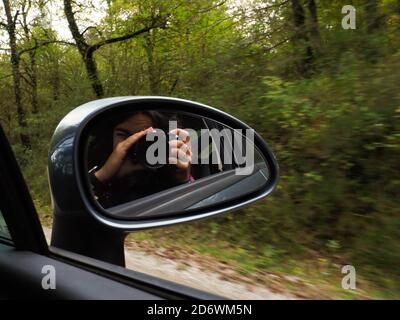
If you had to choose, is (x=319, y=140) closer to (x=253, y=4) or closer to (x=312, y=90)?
(x=312, y=90)

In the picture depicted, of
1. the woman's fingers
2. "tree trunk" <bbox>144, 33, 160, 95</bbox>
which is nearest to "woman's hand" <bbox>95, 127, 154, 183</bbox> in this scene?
the woman's fingers

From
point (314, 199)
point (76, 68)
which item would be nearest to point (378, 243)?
point (314, 199)

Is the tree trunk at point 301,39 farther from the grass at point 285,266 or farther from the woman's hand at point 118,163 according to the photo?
the woman's hand at point 118,163

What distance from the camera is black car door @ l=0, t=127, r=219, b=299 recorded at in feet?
5.44

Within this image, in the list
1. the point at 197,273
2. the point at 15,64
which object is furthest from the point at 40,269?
the point at 15,64

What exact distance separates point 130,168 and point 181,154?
263 mm

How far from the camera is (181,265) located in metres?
5.34

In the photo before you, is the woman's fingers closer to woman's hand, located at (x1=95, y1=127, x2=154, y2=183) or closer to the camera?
the camera

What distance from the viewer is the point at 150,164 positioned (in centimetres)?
209

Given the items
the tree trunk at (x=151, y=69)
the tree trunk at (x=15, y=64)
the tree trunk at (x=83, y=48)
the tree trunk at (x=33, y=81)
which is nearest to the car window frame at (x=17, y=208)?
the tree trunk at (x=151, y=69)

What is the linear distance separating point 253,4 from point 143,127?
973 centimetres

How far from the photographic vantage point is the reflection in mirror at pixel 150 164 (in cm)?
199

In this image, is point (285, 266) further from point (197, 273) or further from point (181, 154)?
point (181, 154)

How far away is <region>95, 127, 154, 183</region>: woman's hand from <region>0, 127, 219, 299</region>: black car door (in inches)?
12.8
